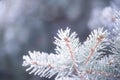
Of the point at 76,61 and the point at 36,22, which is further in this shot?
the point at 36,22

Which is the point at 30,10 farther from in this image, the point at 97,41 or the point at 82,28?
the point at 97,41

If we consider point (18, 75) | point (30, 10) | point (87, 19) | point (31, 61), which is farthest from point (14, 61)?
point (31, 61)

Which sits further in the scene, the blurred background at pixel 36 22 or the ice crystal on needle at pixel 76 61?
the blurred background at pixel 36 22

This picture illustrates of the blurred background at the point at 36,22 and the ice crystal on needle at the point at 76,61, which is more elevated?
the blurred background at the point at 36,22

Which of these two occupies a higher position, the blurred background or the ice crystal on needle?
the blurred background

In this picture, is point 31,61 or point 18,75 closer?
point 31,61
